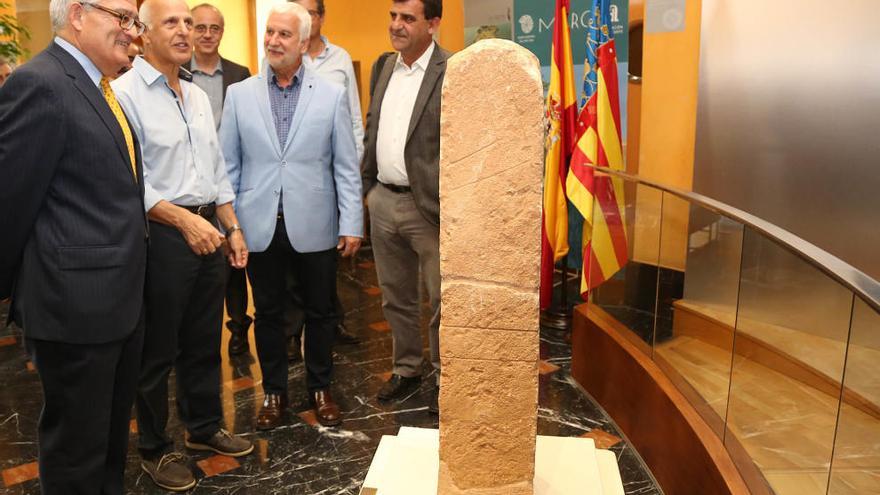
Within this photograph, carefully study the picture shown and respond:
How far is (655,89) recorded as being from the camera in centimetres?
421

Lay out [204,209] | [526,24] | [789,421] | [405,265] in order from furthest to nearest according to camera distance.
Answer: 1. [526,24]
2. [405,265]
3. [204,209]
4. [789,421]

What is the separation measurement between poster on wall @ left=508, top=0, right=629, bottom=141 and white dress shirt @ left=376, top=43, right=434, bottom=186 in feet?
6.19

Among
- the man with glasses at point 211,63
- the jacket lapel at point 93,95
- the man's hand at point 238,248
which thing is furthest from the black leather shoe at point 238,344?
the jacket lapel at point 93,95

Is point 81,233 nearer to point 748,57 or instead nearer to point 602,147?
point 602,147

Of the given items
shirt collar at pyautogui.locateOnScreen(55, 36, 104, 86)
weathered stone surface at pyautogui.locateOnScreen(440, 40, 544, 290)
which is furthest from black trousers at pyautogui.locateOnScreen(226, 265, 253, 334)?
weathered stone surface at pyautogui.locateOnScreen(440, 40, 544, 290)

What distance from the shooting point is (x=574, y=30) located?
191 inches

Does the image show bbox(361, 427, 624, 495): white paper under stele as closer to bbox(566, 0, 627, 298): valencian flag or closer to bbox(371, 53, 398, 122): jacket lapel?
bbox(566, 0, 627, 298): valencian flag

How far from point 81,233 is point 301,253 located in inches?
41.9

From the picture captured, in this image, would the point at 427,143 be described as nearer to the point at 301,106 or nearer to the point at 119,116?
the point at 301,106

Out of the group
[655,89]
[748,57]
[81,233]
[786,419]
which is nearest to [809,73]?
[748,57]

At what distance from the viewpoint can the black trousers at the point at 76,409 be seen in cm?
196

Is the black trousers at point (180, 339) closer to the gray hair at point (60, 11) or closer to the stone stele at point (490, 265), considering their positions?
the gray hair at point (60, 11)

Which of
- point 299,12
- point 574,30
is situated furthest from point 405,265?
point 574,30

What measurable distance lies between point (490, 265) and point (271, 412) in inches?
64.9
